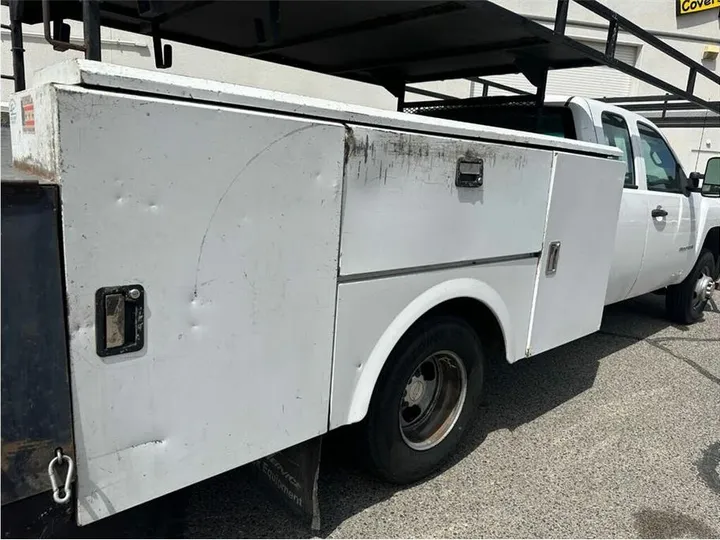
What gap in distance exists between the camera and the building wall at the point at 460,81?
23.9 feet

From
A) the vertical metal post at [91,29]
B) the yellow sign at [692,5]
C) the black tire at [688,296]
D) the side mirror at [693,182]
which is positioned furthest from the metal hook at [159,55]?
the yellow sign at [692,5]

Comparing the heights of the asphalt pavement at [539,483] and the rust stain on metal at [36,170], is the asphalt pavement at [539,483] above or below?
below

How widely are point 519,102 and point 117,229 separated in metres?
3.41

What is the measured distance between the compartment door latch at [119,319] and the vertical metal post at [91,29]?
2.59 feet

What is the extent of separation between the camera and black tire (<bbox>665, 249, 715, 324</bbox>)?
232 inches

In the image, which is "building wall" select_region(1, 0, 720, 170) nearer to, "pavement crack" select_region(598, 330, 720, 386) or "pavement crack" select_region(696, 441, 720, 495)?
"pavement crack" select_region(598, 330, 720, 386)

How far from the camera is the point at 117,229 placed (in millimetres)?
1491

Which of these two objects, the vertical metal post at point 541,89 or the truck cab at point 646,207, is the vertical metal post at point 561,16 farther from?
the truck cab at point 646,207

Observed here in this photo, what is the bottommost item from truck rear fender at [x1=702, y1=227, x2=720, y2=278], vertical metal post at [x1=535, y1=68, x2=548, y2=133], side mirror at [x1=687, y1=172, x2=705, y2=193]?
truck rear fender at [x1=702, y1=227, x2=720, y2=278]

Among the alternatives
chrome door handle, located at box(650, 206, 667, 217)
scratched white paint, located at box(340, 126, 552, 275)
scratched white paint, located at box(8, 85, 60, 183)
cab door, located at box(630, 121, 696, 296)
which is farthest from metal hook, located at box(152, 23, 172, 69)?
chrome door handle, located at box(650, 206, 667, 217)

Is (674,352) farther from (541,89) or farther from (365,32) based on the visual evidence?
(365,32)

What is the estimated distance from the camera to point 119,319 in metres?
1.53

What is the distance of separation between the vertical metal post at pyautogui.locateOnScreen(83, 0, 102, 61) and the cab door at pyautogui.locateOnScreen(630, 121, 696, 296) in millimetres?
4032

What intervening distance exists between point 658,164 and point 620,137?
0.82 metres
